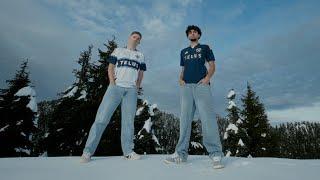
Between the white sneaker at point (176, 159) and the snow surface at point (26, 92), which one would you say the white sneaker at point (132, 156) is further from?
the snow surface at point (26, 92)

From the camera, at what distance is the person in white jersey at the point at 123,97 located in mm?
5871

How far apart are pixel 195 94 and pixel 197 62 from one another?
591 millimetres

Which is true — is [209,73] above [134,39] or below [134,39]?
below

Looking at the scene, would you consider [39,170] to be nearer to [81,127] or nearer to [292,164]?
[292,164]

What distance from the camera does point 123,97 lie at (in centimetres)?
619

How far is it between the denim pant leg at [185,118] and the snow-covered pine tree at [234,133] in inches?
844

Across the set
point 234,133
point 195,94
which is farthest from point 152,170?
→ point 234,133

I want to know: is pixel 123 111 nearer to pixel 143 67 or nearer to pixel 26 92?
pixel 143 67

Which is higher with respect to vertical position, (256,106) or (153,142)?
(256,106)

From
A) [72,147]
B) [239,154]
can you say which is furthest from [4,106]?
[239,154]

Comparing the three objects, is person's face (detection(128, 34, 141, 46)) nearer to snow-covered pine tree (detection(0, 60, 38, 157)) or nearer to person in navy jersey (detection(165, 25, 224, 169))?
person in navy jersey (detection(165, 25, 224, 169))

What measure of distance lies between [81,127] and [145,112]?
7.69m

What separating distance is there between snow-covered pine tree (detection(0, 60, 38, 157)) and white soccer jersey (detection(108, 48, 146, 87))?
791 inches

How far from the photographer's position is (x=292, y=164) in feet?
16.7
